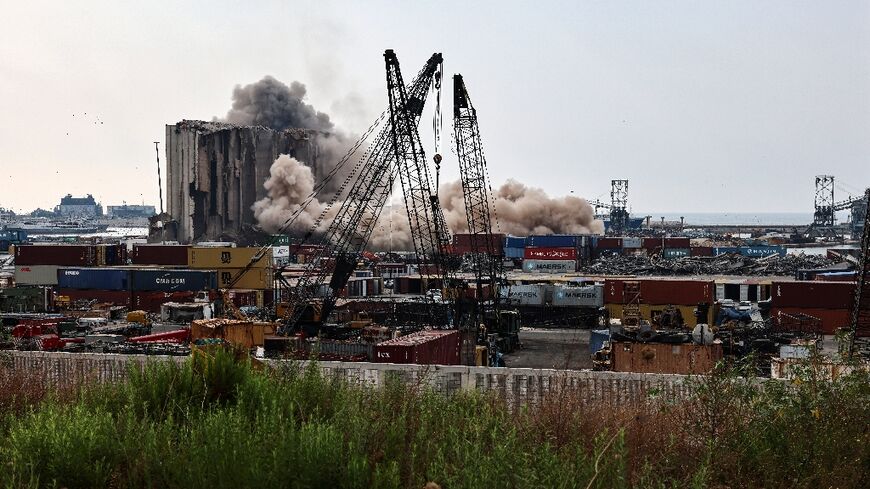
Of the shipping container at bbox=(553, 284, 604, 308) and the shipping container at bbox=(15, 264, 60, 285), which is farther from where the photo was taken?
the shipping container at bbox=(15, 264, 60, 285)

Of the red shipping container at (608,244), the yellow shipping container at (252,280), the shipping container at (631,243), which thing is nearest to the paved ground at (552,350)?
the yellow shipping container at (252,280)

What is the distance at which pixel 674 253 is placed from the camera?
113062 mm

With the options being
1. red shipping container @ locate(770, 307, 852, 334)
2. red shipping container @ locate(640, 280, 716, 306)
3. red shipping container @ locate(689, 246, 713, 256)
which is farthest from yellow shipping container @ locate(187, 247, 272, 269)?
red shipping container @ locate(689, 246, 713, 256)

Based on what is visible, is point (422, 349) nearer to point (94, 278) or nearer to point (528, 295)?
point (528, 295)

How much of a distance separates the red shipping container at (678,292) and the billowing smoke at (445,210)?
73.7 m

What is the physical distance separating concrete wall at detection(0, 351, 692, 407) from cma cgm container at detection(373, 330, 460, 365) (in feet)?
17.4

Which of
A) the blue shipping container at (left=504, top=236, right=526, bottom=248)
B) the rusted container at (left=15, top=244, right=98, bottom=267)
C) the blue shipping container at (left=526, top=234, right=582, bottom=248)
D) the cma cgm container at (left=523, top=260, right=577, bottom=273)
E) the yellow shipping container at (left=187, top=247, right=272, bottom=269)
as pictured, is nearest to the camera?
the yellow shipping container at (left=187, top=247, right=272, bottom=269)

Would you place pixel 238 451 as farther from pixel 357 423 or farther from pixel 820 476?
pixel 820 476

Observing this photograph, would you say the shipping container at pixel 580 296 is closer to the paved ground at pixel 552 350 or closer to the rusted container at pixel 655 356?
the paved ground at pixel 552 350

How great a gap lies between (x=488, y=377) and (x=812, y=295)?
115 feet

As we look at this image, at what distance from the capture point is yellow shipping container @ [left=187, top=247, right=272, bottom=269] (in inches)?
2645

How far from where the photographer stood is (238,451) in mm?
10688

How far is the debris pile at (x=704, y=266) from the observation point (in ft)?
292

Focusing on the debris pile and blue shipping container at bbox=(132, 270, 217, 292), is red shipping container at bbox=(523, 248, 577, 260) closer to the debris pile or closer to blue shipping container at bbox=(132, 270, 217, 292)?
the debris pile
